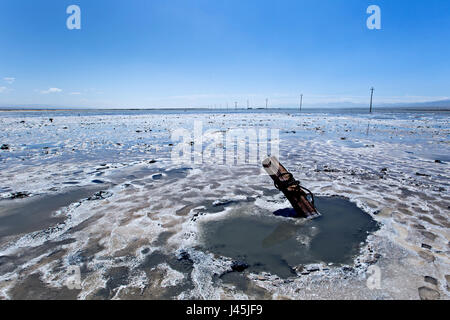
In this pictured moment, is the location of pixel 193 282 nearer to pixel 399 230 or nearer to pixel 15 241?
pixel 15 241

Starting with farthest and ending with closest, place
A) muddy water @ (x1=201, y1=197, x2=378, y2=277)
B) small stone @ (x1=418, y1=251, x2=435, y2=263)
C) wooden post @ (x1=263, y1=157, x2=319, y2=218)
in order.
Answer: wooden post @ (x1=263, y1=157, x2=319, y2=218) < muddy water @ (x1=201, y1=197, x2=378, y2=277) < small stone @ (x1=418, y1=251, x2=435, y2=263)

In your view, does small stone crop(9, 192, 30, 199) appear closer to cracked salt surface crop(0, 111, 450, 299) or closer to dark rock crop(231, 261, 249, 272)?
cracked salt surface crop(0, 111, 450, 299)

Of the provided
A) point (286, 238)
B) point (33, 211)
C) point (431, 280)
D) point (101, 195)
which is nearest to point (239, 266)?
point (286, 238)

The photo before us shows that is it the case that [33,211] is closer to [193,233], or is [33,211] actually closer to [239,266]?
[193,233]

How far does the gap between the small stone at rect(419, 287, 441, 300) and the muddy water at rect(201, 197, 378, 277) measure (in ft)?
3.32

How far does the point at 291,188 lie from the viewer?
5.70 meters

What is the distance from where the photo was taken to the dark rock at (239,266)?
13.0 feet

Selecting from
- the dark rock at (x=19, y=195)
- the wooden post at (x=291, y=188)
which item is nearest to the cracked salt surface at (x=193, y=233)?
the dark rock at (x=19, y=195)

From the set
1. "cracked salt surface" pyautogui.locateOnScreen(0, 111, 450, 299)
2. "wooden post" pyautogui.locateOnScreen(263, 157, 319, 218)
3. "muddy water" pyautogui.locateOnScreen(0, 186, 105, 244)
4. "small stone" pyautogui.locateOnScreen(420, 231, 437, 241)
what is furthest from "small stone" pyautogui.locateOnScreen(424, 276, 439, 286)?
"muddy water" pyautogui.locateOnScreen(0, 186, 105, 244)

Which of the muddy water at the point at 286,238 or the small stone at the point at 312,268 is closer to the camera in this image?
the small stone at the point at 312,268

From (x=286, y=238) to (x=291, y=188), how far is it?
129 cm

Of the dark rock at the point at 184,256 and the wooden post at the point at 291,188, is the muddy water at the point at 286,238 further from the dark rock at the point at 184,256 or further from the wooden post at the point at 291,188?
the dark rock at the point at 184,256

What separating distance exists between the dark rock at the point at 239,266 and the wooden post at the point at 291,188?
231 cm

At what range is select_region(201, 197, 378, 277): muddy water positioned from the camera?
424cm
